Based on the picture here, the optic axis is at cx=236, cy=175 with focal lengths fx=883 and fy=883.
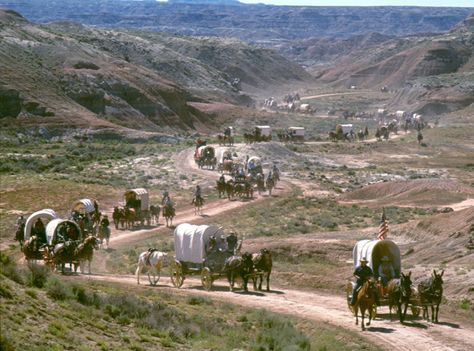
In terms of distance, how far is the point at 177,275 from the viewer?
99.0 ft

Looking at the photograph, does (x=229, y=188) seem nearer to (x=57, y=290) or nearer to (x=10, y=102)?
(x=57, y=290)

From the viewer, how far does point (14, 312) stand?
682 inches

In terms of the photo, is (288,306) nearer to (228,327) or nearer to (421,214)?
(228,327)

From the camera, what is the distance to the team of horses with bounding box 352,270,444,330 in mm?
23125

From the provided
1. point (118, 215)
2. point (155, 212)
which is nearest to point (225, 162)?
point (155, 212)

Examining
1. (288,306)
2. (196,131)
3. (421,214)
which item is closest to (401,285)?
(288,306)

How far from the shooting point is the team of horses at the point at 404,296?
2312cm

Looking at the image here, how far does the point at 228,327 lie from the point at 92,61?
97441mm

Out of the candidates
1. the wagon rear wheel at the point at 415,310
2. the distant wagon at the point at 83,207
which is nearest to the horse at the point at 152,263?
the wagon rear wheel at the point at 415,310

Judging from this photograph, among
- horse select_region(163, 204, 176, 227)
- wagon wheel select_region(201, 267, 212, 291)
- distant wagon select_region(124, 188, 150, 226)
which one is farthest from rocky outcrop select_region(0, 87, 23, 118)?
wagon wheel select_region(201, 267, 212, 291)

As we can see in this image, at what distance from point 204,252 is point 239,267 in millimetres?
1525

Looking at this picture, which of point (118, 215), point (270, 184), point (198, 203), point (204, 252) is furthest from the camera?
point (270, 184)

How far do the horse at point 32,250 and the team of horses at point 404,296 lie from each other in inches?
500

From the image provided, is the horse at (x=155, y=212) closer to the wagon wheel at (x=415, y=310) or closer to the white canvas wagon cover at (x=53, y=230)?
the white canvas wagon cover at (x=53, y=230)
